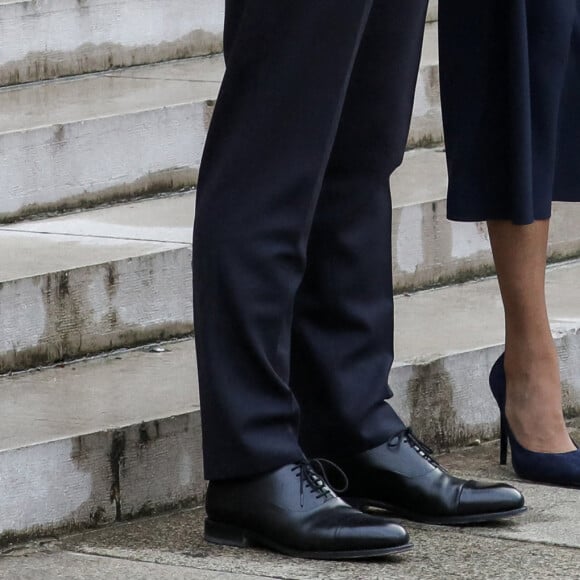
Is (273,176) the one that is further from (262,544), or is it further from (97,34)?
(97,34)

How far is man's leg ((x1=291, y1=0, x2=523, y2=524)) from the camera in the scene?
236 cm

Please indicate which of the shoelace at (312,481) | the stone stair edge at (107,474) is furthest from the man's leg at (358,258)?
the stone stair edge at (107,474)

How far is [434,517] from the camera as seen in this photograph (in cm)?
247

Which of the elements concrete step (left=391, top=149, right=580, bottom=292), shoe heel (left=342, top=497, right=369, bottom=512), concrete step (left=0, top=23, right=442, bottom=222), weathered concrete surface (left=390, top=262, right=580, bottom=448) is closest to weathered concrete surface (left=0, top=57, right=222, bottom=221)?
concrete step (left=0, top=23, right=442, bottom=222)

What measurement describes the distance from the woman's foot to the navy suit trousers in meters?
0.55

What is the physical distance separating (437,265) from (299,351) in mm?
1258

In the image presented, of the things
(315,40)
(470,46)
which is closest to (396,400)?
(470,46)

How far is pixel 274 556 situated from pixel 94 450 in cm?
38

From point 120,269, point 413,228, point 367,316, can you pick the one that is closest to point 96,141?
point 120,269

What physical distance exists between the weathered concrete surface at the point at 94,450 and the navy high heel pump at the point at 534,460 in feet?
1.74

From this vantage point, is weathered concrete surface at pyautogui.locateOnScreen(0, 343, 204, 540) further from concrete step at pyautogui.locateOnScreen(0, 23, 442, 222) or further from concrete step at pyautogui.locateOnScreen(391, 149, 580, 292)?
concrete step at pyautogui.locateOnScreen(391, 149, 580, 292)

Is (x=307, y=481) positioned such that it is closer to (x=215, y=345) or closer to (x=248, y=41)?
(x=215, y=345)

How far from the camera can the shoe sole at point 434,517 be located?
2.45 metres

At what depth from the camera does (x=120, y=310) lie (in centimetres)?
304
